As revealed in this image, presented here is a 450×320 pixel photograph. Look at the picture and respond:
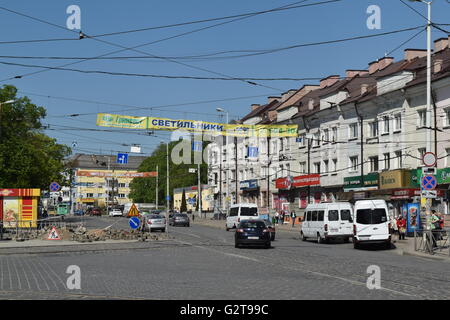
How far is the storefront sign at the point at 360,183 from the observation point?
47.2 metres

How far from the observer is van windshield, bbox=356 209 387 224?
29688 mm

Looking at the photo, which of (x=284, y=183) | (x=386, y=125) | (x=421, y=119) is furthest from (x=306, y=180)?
(x=421, y=119)

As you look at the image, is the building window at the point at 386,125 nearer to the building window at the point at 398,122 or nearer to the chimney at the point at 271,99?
the building window at the point at 398,122

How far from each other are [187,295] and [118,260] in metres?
10.2

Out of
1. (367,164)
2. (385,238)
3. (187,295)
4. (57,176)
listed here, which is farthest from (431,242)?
(57,176)

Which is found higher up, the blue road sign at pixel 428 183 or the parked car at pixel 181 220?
the blue road sign at pixel 428 183

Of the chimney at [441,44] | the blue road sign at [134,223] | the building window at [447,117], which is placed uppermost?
the chimney at [441,44]

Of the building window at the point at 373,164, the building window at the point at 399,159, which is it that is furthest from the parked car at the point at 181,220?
the building window at the point at 399,159

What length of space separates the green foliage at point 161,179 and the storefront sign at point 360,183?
230 feet

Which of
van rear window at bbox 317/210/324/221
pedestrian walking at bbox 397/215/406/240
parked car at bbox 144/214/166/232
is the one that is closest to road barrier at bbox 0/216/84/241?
parked car at bbox 144/214/166/232

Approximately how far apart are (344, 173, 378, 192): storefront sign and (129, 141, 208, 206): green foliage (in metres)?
70.2

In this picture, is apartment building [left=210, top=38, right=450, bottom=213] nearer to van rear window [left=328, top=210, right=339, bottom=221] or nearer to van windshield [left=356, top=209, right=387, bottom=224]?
van windshield [left=356, top=209, right=387, bottom=224]

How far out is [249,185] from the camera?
7312cm

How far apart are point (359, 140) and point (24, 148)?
31.6 meters
